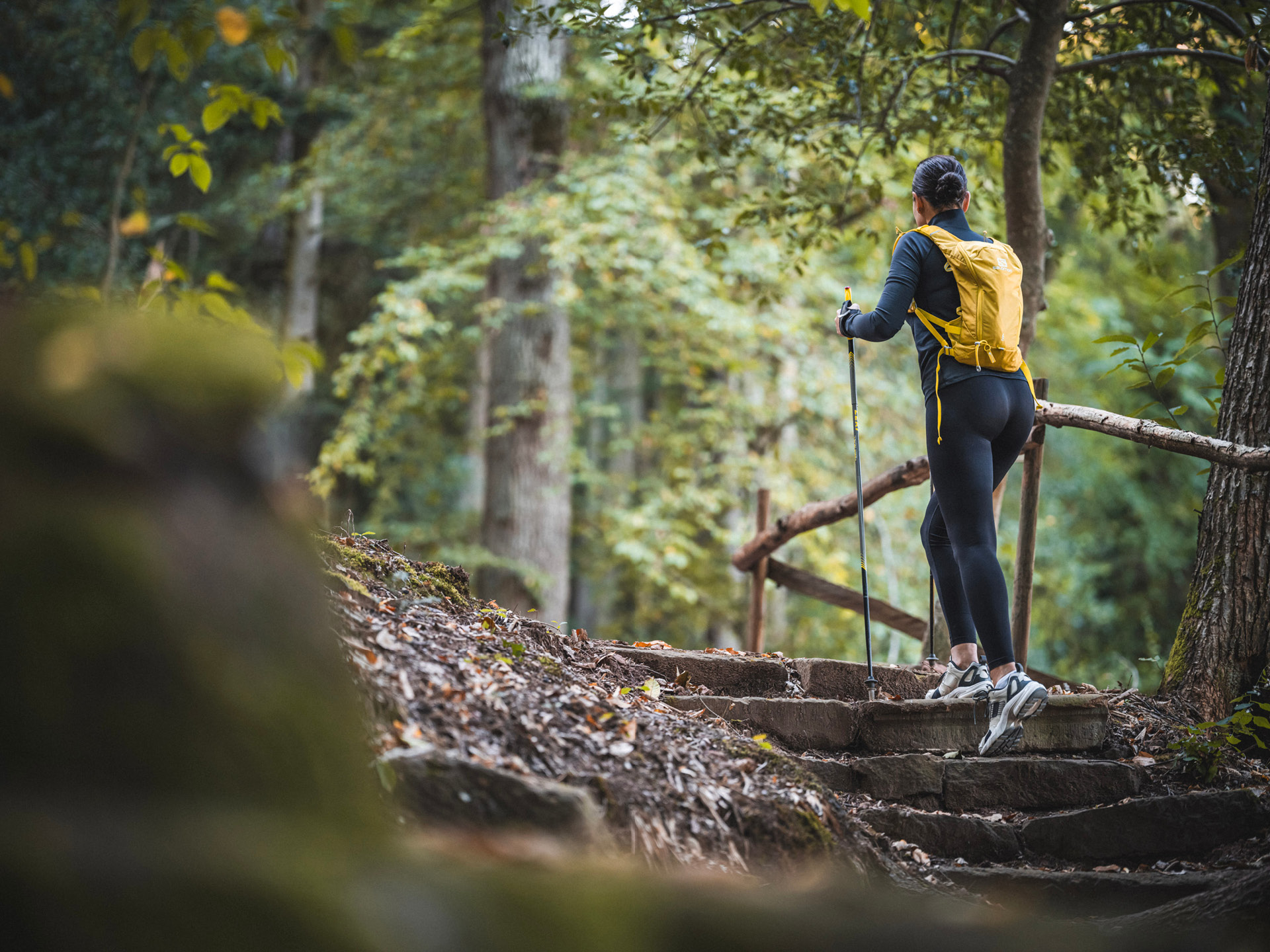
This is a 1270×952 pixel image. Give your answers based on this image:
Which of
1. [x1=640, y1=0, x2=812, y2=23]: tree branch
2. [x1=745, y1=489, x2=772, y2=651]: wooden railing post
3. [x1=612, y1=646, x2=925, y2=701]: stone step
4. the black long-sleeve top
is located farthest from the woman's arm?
[x1=745, y1=489, x2=772, y2=651]: wooden railing post

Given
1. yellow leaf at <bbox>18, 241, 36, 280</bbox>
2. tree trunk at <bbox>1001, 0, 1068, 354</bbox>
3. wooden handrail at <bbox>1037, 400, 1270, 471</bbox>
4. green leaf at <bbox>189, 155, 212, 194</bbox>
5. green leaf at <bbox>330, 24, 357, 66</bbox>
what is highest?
tree trunk at <bbox>1001, 0, 1068, 354</bbox>

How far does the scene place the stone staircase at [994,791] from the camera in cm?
293

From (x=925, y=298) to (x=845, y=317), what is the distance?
36 centimetres

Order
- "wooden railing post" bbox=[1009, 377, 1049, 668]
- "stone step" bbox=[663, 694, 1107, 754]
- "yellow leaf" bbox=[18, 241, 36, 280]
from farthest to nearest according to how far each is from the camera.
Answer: "wooden railing post" bbox=[1009, 377, 1049, 668], "stone step" bbox=[663, 694, 1107, 754], "yellow leaf" bbox=[18, 241, 36, 280]

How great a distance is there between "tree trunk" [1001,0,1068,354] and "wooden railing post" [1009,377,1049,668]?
82 cm

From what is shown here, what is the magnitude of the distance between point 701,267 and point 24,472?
375 inches

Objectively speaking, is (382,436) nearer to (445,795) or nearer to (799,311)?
(799,311)

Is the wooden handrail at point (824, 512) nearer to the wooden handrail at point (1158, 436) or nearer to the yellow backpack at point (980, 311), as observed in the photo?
the wooden handrail at point (1158, 436)

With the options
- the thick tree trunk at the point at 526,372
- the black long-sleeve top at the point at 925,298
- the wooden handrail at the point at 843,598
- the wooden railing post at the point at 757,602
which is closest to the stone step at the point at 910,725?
the black long-sleeve top at the point at 925,298

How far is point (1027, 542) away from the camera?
475 centimetres

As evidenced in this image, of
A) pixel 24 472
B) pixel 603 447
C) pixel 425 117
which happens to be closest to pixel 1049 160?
pixel 24 472

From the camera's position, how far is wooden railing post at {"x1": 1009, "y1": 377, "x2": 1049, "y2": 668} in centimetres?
475

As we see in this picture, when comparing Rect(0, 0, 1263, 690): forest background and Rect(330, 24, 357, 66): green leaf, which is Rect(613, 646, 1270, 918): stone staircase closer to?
Rect(330, 24, 357, 66): green leaf

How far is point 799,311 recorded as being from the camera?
10883mm
